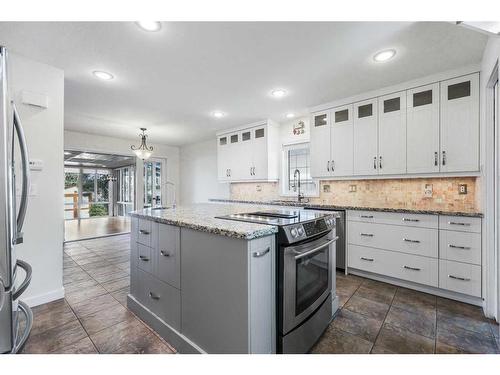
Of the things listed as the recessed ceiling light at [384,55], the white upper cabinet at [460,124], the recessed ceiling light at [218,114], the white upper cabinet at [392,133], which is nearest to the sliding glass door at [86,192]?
the recessed ceiling light at [218,114]

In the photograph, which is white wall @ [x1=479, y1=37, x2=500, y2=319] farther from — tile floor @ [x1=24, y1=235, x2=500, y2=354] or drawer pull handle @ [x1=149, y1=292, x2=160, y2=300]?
drawer pull handle @ [x1=149, y1=292, x2=160, y2=300]

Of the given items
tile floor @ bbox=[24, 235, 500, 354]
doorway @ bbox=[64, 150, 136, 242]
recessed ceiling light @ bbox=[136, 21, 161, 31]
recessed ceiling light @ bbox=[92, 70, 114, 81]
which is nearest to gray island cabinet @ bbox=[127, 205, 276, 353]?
tile floor @ bbox=[24, 235, 500, 354]

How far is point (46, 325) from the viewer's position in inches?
75.9

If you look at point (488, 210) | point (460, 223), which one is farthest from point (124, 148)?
point (488, 210)

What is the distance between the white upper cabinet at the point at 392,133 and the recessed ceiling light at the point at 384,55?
782mm

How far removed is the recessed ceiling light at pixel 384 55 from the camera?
213cm

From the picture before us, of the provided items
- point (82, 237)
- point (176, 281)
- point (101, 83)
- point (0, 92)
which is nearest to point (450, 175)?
point (176, 281)

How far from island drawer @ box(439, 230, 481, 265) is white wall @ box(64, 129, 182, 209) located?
214 inches

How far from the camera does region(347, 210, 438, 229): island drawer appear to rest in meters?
2.48

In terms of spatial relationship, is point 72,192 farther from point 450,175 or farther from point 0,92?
point 450,175

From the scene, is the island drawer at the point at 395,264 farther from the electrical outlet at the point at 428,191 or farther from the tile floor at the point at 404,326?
the electrical outlet at the point at 428,191

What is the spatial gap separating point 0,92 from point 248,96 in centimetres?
265
